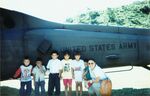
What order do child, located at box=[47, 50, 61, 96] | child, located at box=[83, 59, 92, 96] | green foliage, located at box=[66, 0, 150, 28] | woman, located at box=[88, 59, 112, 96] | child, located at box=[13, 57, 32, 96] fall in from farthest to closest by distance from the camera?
green foliage, located at box=[66, 0, 150, 28] → child, located at box=[13, 57, 32, 96] → child, located at box=[47, 50, 61, 96] → child, located at box=[83, 59, 92, 96] → woman, located at box=[88, 59, 112, 96]

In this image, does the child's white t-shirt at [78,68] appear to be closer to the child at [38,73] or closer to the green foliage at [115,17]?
the child at [38,73]

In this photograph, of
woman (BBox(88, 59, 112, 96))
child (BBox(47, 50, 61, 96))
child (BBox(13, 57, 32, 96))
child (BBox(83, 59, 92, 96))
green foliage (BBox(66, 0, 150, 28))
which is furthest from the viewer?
green foliage (BBox(66, 0, 150, 28))

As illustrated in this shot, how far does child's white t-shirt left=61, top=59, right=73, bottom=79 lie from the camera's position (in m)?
6.18

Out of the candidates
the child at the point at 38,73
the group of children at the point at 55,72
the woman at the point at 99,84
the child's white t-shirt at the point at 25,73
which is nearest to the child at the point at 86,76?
the group of children at the point at 55,72

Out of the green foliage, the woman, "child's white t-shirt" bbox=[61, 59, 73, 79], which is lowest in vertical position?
the woman

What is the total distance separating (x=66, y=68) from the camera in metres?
6.21

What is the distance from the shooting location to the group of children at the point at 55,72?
619 centimetres

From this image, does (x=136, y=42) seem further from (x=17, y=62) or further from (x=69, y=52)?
(x=17, y=62)

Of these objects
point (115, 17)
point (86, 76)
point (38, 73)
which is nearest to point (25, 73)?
point (38, 73)

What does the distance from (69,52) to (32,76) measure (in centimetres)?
99

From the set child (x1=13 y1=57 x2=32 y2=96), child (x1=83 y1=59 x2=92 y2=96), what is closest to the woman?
child (x1=83 y1=59 x2=92 y2=96)

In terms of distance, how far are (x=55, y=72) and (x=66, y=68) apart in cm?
24

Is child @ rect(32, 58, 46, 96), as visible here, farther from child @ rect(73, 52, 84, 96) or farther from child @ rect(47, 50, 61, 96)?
child @ rect(73, 52, 84, 96)

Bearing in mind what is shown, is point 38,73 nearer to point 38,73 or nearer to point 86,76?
point 38,73
